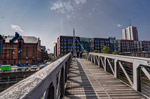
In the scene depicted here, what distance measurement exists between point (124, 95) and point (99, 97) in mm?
1008

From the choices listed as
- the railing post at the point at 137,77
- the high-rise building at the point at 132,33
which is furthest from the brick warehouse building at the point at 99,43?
the high-rise building at the point at 132,33

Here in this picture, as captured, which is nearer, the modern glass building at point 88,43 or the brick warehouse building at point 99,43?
the modern glass building at point 88,43

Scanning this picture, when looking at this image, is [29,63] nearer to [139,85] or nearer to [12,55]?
[12,55]

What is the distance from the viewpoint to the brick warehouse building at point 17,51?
95.1 ft

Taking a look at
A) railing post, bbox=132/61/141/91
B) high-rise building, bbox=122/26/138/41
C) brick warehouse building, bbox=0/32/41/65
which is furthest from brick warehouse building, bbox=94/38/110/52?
high-rise building, bbox=122/26/138/41

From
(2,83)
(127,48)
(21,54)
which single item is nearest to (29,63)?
(21,54)

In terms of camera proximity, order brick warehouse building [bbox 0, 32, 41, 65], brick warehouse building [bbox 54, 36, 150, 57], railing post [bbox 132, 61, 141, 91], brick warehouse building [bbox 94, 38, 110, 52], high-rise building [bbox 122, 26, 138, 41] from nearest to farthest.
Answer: railing post [bbox 132, 61, 141, 91] < brick warehouse building [bbox 0, 32, 41, 65] < brick warehouse building [bbox 54, 36, 150, 57] < brick warehouse building [bbox 94, 38, 110, 52] < high-rise building [bbox 122, 26, 138, 41]

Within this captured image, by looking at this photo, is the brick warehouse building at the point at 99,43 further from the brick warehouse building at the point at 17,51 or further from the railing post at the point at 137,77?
the railing post at the point at 137,77

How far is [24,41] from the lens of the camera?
3309 cm

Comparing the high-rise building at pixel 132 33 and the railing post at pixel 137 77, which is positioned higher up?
the high-rise building at pixel 132 33

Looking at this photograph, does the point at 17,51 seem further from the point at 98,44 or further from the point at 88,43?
the point at 98,44

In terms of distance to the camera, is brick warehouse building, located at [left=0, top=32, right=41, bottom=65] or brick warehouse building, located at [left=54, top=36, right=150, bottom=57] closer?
brick warehouse building, located at [left=0, top=32, right=41, bottom=65]

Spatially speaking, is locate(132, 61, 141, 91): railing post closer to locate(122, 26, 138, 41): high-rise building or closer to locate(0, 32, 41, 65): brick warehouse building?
locate(0, 32, 41, 65): brick warehouse building

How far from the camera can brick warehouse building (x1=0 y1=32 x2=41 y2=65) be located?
2898 centimetres
